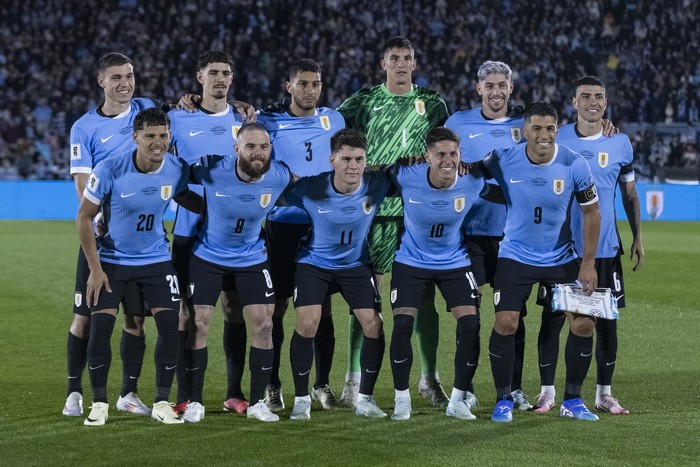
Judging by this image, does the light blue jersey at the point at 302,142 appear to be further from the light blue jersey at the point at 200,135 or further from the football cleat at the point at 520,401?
the football cleat at the point at 520,401

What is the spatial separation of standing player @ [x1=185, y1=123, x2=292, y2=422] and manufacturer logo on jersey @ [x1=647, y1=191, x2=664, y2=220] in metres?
19.4

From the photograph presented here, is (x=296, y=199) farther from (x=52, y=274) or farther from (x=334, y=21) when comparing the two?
(x=334, y=21)

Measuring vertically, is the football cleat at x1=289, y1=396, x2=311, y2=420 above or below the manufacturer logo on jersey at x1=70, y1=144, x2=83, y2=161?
below

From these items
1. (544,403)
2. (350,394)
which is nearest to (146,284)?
(350,394)

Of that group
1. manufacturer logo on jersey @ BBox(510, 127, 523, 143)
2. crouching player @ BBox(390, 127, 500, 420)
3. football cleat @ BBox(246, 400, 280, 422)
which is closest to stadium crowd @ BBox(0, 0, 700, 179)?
manufacturer logo on jersey @ BBox(510, 127, 523, 143)

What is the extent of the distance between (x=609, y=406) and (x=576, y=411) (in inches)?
12.3

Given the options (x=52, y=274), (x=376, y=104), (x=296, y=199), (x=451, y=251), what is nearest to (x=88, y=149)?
(x=296, y=199)

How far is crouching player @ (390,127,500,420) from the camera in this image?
6.63 m

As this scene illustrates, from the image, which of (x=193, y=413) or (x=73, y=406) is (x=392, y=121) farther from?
(x=73, y=406)

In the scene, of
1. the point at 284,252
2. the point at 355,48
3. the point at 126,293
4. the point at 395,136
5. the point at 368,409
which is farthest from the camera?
the point at 355,48

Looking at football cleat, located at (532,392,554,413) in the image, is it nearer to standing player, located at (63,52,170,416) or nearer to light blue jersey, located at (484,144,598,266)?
light blue jersey, located at (484,144,598,266)

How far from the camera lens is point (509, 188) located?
6.68 m

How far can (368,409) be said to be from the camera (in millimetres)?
6695

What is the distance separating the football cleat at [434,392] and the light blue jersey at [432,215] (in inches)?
38.1
